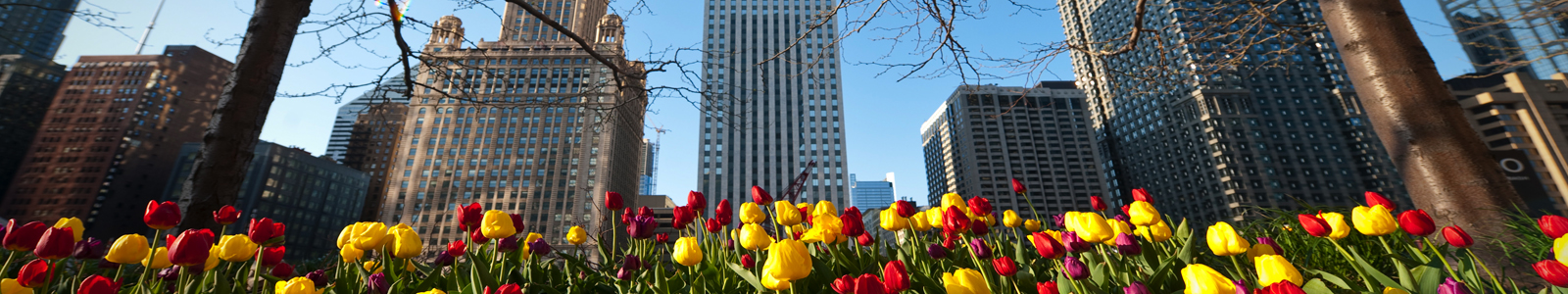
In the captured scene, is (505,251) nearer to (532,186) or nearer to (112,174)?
(532,186)

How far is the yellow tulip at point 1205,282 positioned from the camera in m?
1.09

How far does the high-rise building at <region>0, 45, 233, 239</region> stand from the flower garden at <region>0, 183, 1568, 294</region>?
95.7m

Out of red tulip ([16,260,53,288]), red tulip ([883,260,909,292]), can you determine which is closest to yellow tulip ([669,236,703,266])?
red tulip ([883,260,909,292])

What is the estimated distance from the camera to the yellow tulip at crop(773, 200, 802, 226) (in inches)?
85.7

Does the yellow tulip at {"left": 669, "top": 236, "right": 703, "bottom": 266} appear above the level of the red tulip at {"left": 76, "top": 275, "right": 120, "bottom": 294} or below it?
above

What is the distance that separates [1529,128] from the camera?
1913 inches

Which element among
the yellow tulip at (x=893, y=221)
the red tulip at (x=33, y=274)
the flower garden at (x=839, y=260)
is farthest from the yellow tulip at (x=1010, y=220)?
the red tulip at (x=33, y=274)

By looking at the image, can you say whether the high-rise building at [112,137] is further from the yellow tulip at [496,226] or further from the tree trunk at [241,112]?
the yellow tulip at [496,226]

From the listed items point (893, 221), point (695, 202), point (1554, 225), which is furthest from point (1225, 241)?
point (695, 202)

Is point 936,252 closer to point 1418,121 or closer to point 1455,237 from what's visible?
point 1455,237

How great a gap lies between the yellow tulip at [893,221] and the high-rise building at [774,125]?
3000 inches

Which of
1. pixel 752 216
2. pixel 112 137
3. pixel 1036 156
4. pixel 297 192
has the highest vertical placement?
pixel 1036 156

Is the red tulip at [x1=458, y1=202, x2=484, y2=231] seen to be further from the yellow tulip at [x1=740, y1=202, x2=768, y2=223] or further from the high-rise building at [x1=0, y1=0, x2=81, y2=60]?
the high-rise building at [x1=0, y1=0, x2=81, y2=60]

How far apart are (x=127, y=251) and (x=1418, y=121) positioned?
5.04 m
